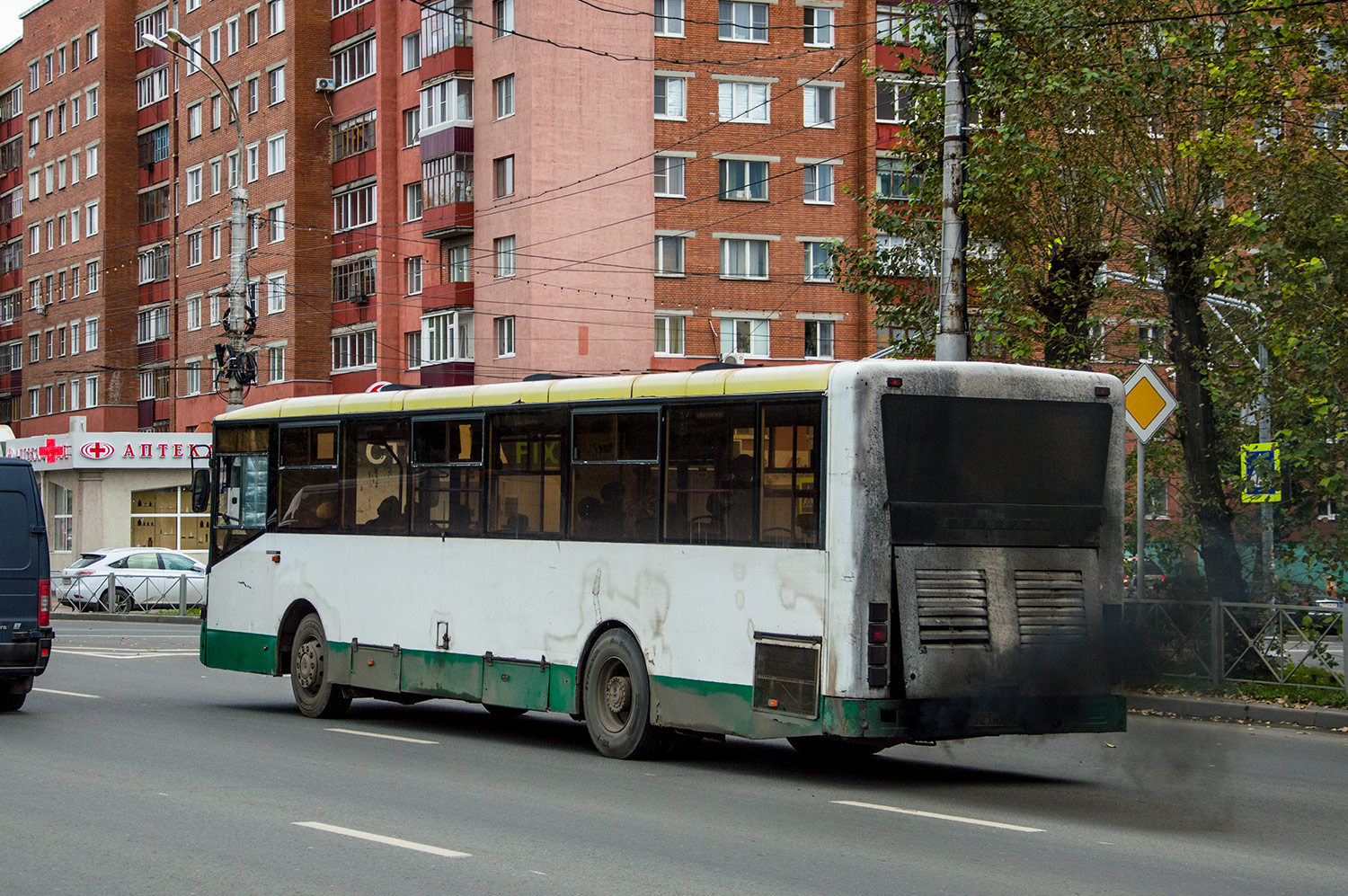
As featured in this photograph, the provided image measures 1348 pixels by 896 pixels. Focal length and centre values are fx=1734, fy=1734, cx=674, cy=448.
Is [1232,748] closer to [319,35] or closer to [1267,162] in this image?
[1267,162]

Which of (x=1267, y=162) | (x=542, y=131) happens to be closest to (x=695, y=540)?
(x=1267, y=162)

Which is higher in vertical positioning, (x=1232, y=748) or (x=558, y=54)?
(x=558, y=54)

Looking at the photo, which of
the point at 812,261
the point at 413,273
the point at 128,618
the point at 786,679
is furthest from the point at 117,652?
the point at 812,261

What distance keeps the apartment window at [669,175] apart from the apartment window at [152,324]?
27.0m

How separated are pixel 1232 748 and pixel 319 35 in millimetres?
55292

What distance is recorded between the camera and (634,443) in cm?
1330

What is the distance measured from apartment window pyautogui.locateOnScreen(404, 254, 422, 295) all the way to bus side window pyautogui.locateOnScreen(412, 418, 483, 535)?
145 ft

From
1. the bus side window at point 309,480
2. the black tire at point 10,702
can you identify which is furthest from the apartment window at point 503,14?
the black tire at point 10,702

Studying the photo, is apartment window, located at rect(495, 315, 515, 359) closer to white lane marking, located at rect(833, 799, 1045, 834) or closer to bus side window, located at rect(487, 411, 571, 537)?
bus side window, located at rect(487, 411, 571, 537)

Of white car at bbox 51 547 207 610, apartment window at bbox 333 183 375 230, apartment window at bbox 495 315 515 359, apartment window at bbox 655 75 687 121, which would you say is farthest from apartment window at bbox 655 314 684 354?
white car at bbox 51 547 207 610

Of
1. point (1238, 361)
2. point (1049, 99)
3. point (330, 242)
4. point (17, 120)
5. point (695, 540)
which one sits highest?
point (17, 120)

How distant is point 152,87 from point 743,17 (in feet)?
100

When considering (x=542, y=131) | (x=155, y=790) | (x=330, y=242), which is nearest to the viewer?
(x=155, y=790)

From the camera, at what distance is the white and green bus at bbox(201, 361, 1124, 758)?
452 inches
